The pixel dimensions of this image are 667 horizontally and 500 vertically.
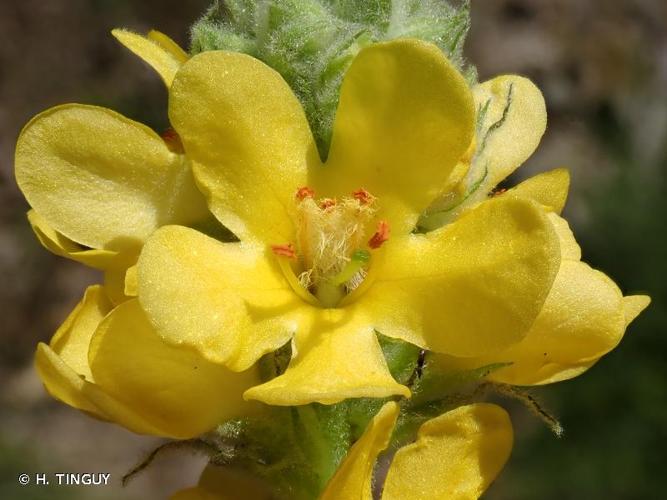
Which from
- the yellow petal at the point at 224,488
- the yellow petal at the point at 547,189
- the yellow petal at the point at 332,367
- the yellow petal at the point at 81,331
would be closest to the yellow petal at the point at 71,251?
the yellow petal at the point at 81,331

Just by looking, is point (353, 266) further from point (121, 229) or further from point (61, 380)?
point (61, 380)

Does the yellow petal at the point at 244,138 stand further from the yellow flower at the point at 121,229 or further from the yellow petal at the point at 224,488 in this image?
the yellow petal at the point at 224,488

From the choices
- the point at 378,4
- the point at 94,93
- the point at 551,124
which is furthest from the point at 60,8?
the point at 378,4

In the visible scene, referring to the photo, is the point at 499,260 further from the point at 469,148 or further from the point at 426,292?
the point at 469,148

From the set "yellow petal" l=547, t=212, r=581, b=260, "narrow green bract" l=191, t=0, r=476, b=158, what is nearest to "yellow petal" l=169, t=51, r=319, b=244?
"narrow green bract" l=191, t=0, r=476, b=158

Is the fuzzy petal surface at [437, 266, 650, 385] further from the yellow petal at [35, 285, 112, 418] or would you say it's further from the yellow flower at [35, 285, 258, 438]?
the yellow petal at [35, 285, 112, 418]

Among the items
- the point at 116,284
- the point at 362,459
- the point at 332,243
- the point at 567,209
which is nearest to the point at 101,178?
the point at 116,284
